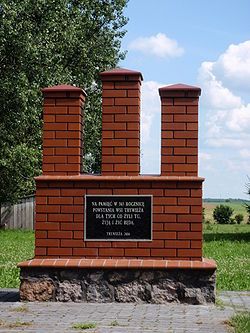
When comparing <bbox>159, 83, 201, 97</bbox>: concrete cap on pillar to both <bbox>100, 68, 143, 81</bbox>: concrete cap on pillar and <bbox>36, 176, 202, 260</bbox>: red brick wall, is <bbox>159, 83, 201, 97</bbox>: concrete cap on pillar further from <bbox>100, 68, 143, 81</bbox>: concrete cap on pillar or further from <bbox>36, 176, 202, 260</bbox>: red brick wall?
<bbox>36, 176, 202, 260</bbox>: red brick wall

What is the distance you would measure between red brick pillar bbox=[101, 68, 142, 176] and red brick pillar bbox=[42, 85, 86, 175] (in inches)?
13.3

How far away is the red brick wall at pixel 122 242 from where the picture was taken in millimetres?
8734

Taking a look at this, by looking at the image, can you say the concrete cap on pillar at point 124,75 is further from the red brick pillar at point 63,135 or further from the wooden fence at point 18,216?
the wooden fence at point 18,216

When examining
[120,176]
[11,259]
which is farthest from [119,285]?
[11,259]

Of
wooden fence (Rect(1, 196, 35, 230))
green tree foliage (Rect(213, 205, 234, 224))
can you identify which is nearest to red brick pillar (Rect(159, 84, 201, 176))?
wooden fence (Rect(1, 196, 35, 230))

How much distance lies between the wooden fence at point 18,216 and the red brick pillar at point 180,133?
2406 cm

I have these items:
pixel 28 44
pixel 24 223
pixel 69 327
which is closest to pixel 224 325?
pixel 69 327

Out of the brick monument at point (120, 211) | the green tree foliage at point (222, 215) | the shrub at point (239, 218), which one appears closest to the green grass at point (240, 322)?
the brick monument at point (120, 211)

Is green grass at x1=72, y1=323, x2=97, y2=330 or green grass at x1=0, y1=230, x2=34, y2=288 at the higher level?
green grass at x1=72, y1=323, x2=97, y2=330

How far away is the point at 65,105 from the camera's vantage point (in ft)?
29.5

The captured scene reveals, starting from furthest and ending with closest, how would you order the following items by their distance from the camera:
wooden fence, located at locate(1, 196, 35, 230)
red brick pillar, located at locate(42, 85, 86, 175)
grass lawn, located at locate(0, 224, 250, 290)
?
wooden fence, located at locate(1, 196, 35, 230)
grass lawn, located at locate(0, 224, 250, 290)
red brick pillar, located at locate(42, 85, 86, 175)

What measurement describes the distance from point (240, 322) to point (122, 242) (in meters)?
2.18

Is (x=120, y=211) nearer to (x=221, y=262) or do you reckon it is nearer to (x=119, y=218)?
(x=119, y=218)

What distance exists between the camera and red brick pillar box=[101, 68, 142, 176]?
8914mm
